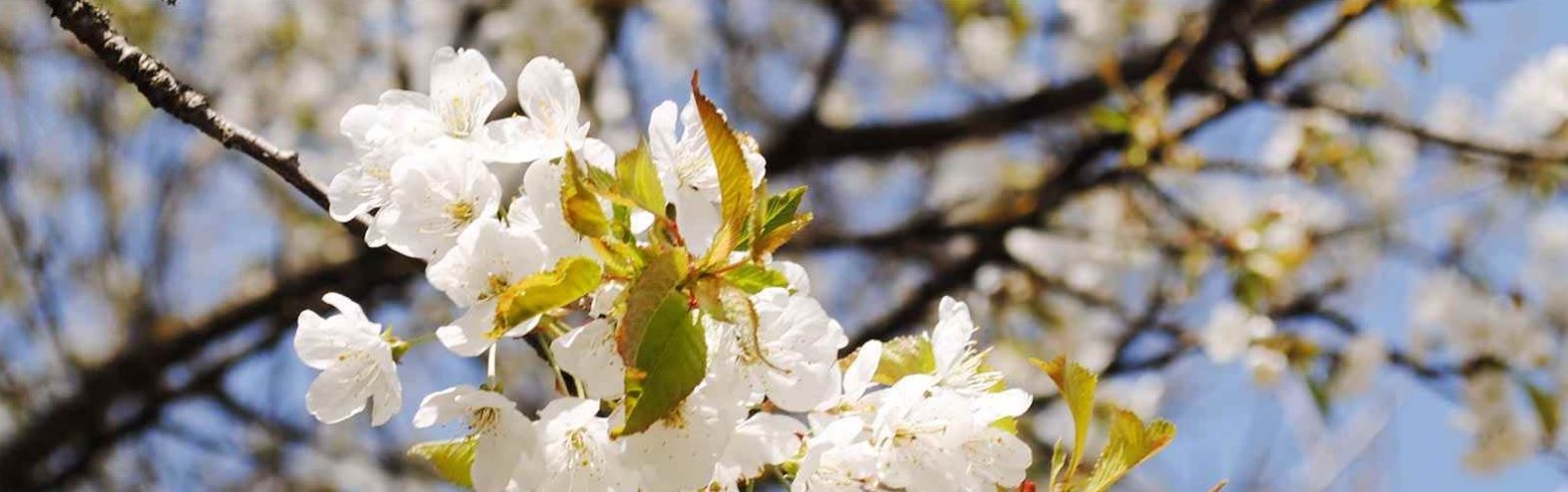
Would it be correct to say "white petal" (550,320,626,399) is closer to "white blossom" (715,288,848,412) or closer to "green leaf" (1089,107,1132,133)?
"white blossom" (715,288,848,412)

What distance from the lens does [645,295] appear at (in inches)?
27.9

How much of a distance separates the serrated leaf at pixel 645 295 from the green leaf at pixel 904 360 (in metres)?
0.21

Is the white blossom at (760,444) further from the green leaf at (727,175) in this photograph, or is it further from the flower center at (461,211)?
the flower center at (461,211)

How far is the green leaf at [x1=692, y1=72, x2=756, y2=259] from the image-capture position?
28.5 inches

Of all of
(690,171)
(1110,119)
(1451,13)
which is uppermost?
(690,171)

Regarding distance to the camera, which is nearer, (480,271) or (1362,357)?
(480,271)

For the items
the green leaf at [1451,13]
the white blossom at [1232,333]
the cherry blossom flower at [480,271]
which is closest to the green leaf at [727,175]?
the cherry blossom flower at [480,271]

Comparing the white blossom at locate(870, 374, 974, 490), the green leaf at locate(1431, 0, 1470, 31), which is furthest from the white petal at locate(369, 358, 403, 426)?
the green leaf at locate(1431, 0, 1470, 31)

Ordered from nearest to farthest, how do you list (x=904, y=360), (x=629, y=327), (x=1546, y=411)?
(x=629, y=327) → (x=904, y=360) → (x=1546, y=411)

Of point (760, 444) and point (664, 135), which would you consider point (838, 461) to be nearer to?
point (760, 444)

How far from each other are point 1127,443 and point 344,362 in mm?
547

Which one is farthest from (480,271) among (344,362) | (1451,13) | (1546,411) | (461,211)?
(1546,411)

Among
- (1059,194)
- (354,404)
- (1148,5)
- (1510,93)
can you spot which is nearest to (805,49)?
(1148,5)

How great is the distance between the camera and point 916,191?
157 inches
